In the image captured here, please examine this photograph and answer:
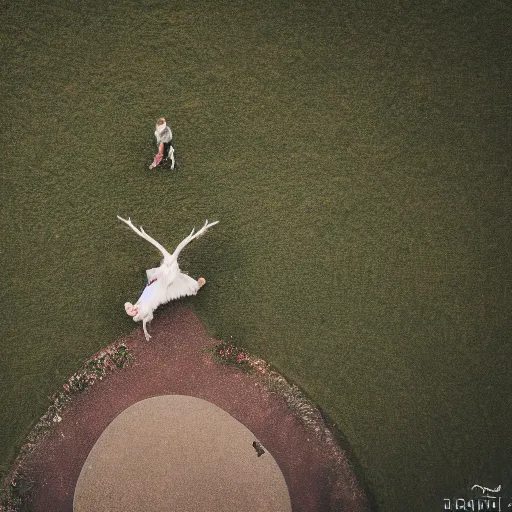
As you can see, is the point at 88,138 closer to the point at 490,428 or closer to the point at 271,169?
the point at 271,169

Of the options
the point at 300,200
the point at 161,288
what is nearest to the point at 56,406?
the point at 161,288

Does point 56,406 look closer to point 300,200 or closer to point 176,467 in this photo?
point 176,467

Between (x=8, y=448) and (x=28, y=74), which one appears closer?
(x=8, y=448)

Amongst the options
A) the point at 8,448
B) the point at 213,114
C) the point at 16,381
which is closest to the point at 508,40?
the point at 213,114

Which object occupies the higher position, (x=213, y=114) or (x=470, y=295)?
(x=213, y=114)

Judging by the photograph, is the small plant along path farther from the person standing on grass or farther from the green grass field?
the person standing on grass

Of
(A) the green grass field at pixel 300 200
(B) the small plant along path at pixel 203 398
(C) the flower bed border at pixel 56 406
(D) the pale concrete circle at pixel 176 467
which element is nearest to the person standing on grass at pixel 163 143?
(A) the green grass field at pixel 300 200
